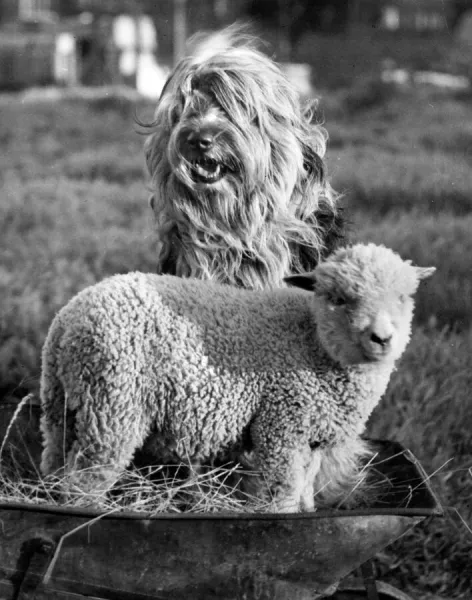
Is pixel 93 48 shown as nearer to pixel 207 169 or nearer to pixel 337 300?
pixel 207 169

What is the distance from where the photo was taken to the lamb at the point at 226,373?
8.45 ft

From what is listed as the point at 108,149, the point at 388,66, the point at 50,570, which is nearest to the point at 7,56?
the point at 388,66

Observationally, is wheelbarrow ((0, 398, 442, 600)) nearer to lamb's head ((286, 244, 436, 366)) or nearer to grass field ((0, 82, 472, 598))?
lamb's head ((286, 244, 436, 366))

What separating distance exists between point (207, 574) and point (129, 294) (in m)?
0.82

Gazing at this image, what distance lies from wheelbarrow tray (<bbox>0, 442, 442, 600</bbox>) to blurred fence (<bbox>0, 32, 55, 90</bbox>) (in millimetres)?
26124

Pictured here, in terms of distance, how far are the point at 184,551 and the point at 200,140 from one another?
150 cm

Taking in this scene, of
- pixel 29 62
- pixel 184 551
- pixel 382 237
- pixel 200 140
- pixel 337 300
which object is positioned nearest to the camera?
pixel 184 551

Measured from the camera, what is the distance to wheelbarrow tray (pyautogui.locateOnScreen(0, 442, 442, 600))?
7.84 feet

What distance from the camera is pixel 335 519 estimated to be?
2.38 metres

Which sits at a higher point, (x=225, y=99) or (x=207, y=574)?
(x=225, y=99)

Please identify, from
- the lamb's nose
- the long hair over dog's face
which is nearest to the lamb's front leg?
the lamb's nose

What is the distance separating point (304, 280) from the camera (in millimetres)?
2646

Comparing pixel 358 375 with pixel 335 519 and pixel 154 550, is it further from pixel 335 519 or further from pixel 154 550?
pixel 154 550

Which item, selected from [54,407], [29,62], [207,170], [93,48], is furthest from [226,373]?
[29,62]
